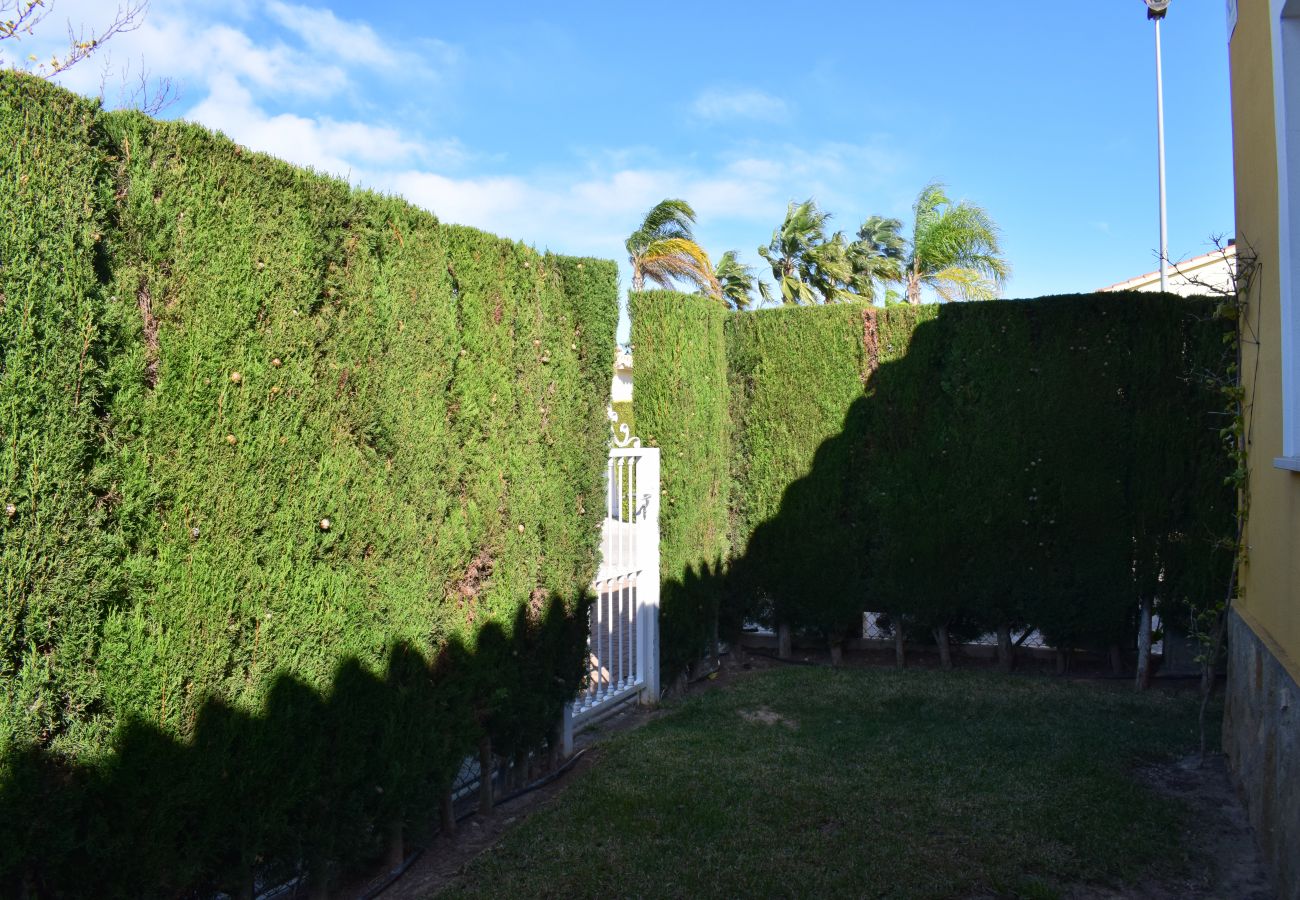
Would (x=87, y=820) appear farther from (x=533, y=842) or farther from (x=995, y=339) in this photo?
(x=995, y=339)

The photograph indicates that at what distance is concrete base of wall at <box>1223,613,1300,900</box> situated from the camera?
11.3 ft

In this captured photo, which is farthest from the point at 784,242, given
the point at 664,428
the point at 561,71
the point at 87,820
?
the point at 87,820

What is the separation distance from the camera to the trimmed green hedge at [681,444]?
7379 mm

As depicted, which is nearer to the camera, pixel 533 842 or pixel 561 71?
pixel 533 842

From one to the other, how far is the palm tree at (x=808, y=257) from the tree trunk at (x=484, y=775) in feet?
63.8

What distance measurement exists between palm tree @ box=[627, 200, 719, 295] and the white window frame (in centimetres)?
1997

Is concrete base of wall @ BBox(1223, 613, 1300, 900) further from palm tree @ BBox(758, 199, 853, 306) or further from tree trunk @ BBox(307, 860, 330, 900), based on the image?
palm tree @ BBox(758, 199, 853, 306)

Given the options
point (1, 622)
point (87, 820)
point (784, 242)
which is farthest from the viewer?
point (784, 242)

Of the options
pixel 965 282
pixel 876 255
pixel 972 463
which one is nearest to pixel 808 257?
pixel 876 255

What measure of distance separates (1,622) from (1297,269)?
4.88m

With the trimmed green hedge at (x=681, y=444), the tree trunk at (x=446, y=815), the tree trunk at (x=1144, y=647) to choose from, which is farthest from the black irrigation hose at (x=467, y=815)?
the tree trunk at (x=1144, y=647)

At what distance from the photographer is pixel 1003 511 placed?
7.73 meters

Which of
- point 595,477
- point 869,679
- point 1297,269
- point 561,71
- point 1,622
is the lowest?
point 869,679

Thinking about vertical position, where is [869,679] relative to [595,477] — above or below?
below
